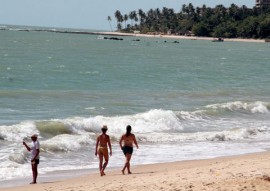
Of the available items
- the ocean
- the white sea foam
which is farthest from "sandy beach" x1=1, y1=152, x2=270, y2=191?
the white sea foam

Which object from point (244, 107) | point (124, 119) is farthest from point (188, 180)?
point (244, 107)

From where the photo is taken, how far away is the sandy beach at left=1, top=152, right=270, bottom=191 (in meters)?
11.8

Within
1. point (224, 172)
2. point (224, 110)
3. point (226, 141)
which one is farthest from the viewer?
point (224, 110)

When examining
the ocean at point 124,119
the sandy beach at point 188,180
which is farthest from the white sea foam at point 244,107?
the sandy beach at point 188,180

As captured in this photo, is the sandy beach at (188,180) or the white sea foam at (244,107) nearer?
the sandy beach at (188,180)

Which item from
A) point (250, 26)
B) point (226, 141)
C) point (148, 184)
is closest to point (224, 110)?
point (226, 141)

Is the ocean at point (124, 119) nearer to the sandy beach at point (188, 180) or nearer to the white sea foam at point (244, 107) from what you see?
the white sea foam at point (244, 107)

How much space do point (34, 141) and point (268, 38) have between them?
605 feet

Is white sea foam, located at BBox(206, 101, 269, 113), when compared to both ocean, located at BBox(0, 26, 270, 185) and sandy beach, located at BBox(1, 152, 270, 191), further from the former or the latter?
sandy beach, located at BBox(1, 152, 270, 191)

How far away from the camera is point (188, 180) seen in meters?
12.5

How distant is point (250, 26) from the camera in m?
190

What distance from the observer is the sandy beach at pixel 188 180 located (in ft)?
38.7

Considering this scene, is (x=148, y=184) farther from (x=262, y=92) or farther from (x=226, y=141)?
(x=262, y=92)

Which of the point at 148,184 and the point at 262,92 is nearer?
the point at 148,184
